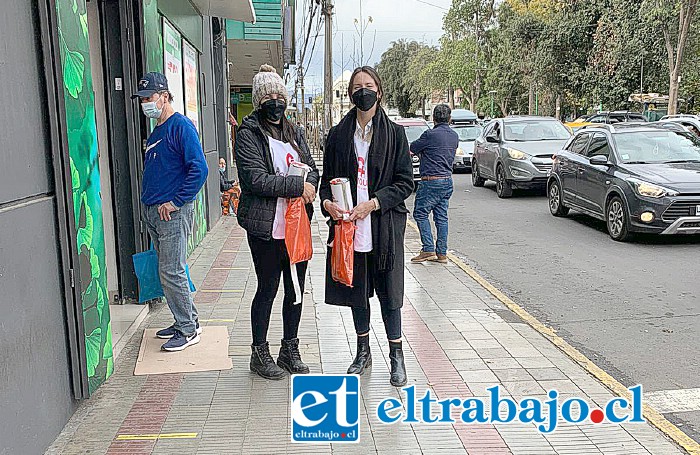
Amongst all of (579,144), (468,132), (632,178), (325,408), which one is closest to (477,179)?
(468,132)

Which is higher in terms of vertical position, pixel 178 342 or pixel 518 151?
pixel 518 151

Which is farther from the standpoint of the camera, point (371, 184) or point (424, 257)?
point (424, 257)

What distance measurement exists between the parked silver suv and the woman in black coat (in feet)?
35.2

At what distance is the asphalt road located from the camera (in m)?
5.16

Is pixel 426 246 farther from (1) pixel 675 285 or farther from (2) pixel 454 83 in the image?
(2) pixel 454 83

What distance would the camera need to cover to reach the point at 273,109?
4.34 m

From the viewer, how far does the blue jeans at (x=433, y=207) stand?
821cm

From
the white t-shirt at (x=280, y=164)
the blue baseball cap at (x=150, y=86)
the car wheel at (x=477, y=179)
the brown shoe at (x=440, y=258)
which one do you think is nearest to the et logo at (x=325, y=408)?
the white t-shirt at (x=280, y=164)

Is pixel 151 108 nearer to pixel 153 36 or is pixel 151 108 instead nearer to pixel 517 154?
pixel 153 36

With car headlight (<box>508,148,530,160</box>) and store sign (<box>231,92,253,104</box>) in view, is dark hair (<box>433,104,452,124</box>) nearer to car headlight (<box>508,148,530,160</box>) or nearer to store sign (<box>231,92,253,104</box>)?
car headlight (<box>508,148,530,160</box>)

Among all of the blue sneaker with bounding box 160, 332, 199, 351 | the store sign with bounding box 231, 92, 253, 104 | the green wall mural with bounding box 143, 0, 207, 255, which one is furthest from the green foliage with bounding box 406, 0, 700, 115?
the blue sneaker with bounding box 160, 332, 199, 351

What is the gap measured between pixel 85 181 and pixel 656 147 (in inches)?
352

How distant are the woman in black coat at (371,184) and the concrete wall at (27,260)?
67.2 inches

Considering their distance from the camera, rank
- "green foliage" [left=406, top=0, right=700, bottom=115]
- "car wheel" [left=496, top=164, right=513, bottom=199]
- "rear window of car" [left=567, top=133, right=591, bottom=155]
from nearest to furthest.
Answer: "rear window of car" [left=567, top=133, right=591, bottom=155] → "car wheel" [left=496, top=164, right=513, bottom=199] → "green foliage" [left=406, top=0, right=700, bottom=115]
